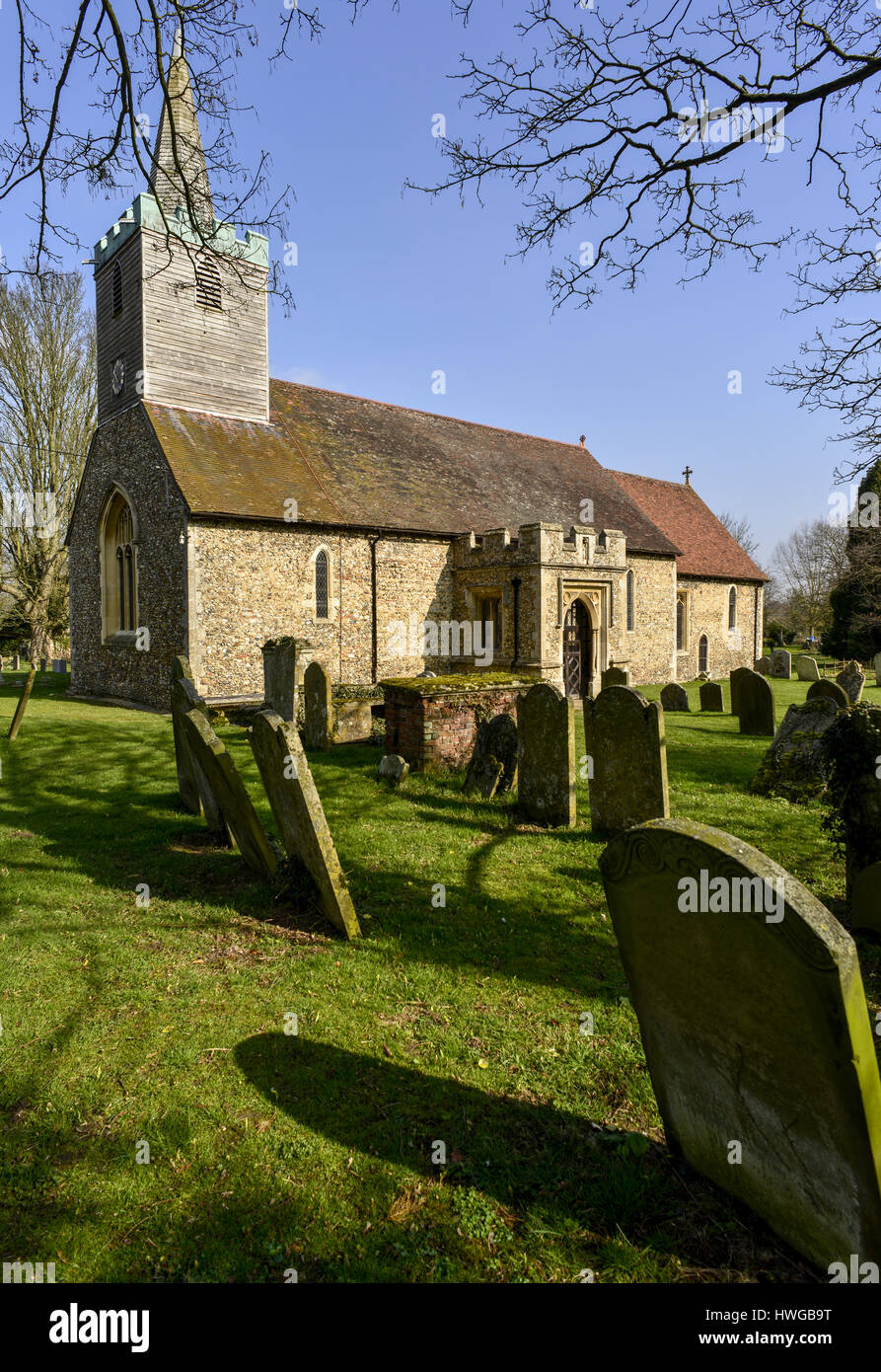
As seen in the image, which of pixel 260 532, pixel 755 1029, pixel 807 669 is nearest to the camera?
pixel 755 1029

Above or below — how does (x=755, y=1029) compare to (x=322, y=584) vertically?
below

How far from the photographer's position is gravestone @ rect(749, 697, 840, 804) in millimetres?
7699

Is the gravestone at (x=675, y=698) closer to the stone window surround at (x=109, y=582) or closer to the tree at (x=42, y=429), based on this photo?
the stone window surround at (x=109, y=582)

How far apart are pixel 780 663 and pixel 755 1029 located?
68.4ft

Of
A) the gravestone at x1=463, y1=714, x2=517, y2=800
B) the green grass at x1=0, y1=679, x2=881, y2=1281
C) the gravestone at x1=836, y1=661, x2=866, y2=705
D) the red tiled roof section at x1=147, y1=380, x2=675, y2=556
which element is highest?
the red tiled roof section at x1=147, y1=380, x2=675, y2=556

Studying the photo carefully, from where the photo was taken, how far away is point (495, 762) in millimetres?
7977

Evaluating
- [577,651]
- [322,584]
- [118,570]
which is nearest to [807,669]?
[577,651]

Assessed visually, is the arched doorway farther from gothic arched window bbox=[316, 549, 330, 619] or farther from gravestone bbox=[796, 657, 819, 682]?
gravestone bbox=[796, 657, 819, 682]

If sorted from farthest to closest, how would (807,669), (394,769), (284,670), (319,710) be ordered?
1. (807,669)
2. (284,670)
3. (319,710)
4. (394,769)

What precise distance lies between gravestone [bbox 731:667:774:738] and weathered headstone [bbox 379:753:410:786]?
7109 millimetres

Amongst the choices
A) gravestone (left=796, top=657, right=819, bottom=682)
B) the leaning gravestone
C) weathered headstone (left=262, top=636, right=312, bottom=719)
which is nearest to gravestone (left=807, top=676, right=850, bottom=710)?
the leaning gravestone

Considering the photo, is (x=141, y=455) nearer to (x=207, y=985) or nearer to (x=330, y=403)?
(x=330, y=403)

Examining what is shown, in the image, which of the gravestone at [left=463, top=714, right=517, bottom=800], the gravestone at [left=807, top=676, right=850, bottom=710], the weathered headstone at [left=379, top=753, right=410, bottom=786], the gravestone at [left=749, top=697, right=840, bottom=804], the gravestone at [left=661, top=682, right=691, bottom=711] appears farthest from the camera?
the gravestone at [left=661, top=682, right=691, bottom=711]

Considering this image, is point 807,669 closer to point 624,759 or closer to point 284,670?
point 284,670
